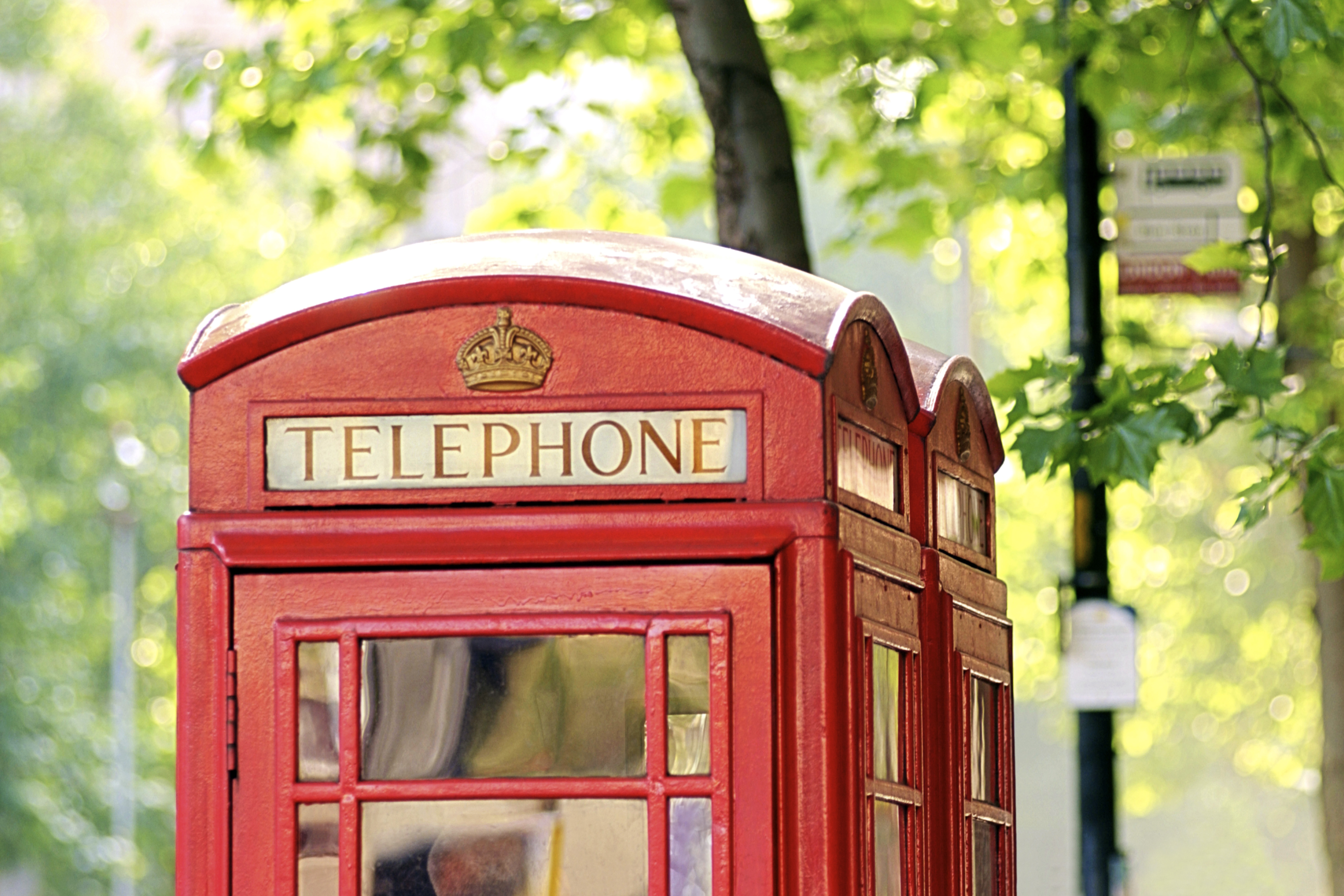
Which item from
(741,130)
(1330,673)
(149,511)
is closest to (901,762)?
(741,130)

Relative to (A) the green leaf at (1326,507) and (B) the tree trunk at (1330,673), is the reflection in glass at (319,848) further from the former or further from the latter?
(B) the tree trunk at (1330,673)

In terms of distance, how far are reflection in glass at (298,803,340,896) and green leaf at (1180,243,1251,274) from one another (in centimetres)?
373

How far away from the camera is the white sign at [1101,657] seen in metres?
9.83

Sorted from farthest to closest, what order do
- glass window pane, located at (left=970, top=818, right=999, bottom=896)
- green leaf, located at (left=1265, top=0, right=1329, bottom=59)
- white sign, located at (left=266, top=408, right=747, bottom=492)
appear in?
green leaf, located at (left=1265, top=0, right=1329, bottom=59) → glass window pane, located at (left=970, top=818, right=999, bottom=896) → white sign, located at (left=266, top=408, right=747, bottom=492)

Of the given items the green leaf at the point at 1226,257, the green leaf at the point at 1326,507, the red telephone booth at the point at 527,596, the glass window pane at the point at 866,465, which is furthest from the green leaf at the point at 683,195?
the red telephone booth at the point at 527,596

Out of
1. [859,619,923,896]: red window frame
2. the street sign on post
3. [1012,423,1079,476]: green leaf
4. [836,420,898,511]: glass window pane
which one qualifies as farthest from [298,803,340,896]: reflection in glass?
the street sign on post

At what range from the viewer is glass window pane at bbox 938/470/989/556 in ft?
16.1

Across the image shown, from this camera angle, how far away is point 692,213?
36.4ft

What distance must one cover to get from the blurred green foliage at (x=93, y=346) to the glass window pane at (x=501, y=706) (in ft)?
84.7

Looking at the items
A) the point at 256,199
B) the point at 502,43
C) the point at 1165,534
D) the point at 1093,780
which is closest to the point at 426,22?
the point at 502,43

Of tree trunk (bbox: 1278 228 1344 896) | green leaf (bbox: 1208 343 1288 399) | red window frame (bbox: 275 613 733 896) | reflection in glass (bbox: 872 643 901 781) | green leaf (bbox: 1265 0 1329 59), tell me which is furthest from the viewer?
tree trunk (bbox: 1278 228 1344 896)

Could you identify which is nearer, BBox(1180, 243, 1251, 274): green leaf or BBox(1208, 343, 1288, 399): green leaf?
BBox(1208, 343, 1288, 399): green leaf

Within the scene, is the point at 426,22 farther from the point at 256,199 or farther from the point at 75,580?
the point at 256,199

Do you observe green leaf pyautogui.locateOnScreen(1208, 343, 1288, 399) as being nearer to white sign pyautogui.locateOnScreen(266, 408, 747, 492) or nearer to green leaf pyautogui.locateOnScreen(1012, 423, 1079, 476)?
green leaf pyautogui.locateOnScreen(1012, 423, 1079, 476)
